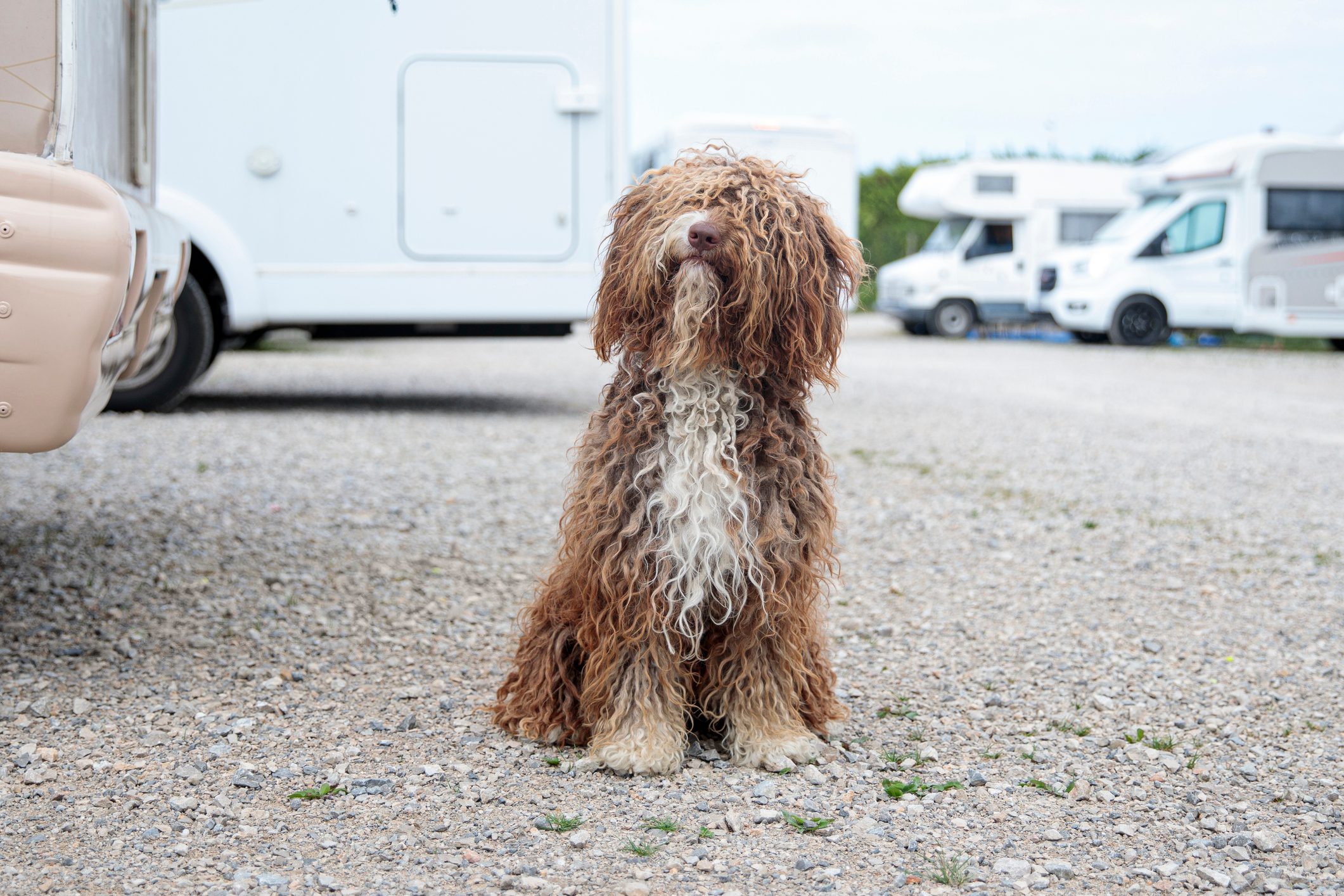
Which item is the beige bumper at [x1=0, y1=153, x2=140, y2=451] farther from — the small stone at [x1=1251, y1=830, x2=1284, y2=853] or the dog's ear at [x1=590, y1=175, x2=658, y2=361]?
the small stone at [x1=1251, y1=830, x2=1284, y2=853]

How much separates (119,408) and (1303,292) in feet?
53.1

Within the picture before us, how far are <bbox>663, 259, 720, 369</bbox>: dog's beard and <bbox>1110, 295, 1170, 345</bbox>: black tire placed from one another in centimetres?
1738

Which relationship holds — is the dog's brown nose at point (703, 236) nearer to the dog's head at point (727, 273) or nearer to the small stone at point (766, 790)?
the dog's head at point (727, 273)

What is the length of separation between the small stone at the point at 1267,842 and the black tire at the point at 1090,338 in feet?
59.1

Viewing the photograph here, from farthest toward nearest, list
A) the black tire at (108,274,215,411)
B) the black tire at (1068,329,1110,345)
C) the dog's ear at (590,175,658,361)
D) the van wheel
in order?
the van wheel
the black tire at (1068,329,1110,345)
the black tire at (108,274,215,411)
the dog's ear at (590,175,658,361)

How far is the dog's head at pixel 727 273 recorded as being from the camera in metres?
2.74

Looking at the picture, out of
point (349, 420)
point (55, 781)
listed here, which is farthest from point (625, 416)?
point (349, 420)

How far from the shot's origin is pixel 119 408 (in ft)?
28.8

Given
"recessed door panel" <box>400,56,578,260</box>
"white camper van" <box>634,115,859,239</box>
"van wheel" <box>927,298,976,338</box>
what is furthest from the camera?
"van wheel" <box>927,298,976,338</box>

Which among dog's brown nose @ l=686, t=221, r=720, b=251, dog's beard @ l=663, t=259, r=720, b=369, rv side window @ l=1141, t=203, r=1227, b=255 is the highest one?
rv side window @ l=1141, t=203, r=1227, b=255

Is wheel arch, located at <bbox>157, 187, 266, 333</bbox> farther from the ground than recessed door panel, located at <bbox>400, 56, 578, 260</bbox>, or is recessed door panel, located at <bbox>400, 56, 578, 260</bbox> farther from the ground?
recessed door panel, located at <bbox>400, 56, 578, 260</bbox>

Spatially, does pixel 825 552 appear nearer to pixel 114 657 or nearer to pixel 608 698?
pixel 608 698

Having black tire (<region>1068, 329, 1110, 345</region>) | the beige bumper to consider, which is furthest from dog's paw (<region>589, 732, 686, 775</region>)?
black tire (<region>1068, 329, 1110, 345</region>)

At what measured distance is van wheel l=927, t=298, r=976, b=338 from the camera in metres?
21.1
